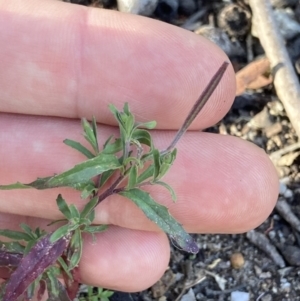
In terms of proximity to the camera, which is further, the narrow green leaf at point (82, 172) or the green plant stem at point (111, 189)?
the green plant stem at point (111, 189)

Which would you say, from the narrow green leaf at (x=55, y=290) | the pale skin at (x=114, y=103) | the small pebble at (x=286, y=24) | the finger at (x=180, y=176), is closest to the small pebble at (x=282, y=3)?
the small pebble at (x=286, y=24)

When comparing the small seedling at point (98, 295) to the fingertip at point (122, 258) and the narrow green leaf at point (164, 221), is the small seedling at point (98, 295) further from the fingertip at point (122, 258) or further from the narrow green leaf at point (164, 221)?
the narrow green leaf at point (164, 221)

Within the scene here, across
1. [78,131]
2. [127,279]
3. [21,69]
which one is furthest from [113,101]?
[127,279]

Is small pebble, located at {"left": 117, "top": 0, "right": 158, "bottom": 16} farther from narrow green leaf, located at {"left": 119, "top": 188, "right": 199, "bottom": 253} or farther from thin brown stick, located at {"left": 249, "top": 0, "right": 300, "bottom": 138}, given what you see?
narrow green leaf, located at {"left": 119, "top": 188, "right": 199, "bottom": 253}

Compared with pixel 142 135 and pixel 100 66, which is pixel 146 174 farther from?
pixel 100 66

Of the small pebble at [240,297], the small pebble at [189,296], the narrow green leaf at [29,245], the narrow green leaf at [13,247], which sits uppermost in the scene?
the narrow green leaf at [29,245]
